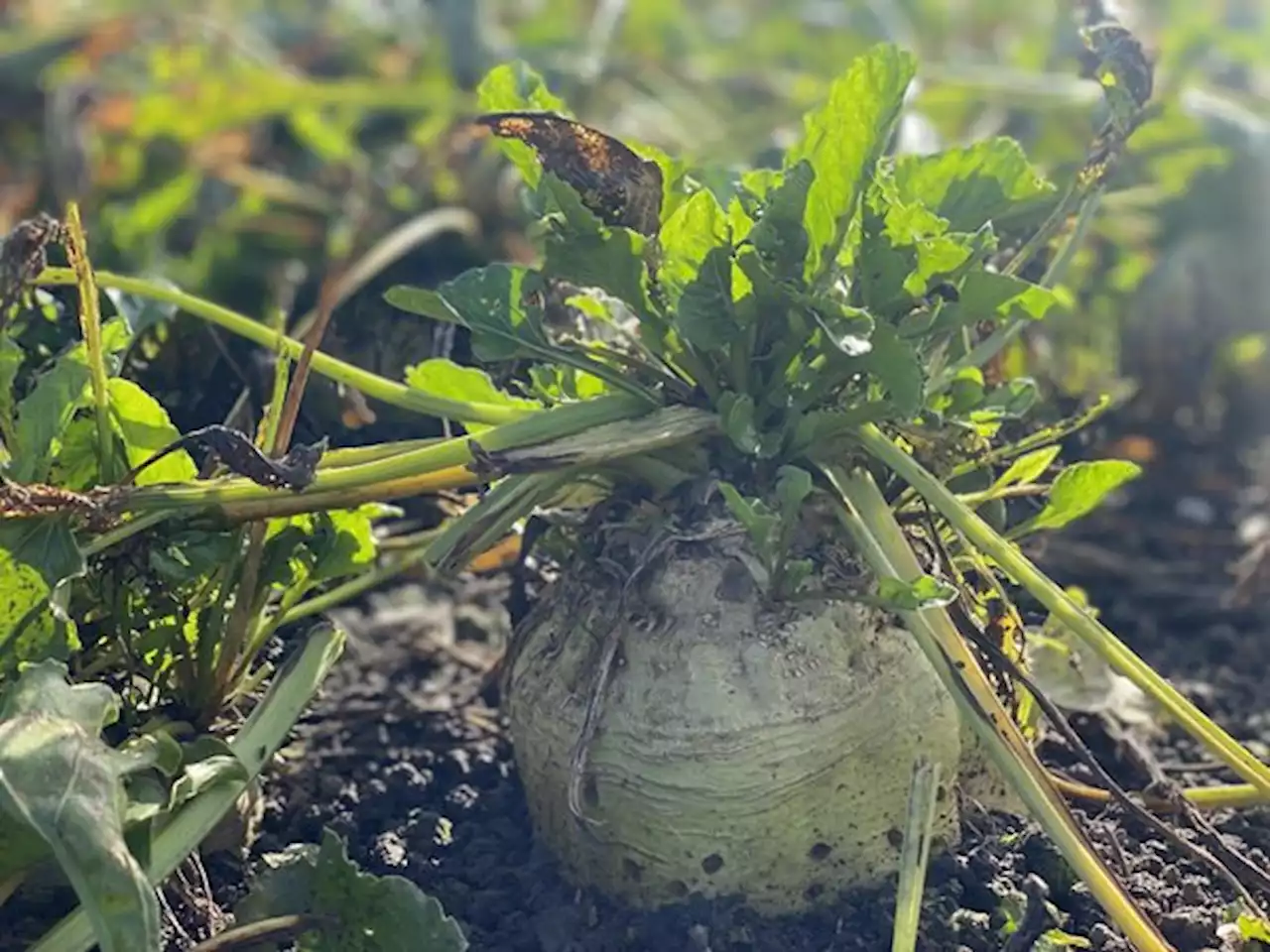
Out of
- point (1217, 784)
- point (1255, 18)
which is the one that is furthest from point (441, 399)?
point (1255, 18)

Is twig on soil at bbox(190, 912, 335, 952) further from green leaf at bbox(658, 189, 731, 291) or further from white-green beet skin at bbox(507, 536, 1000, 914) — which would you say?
green leaf at bbox(658, 189, 731, 291)

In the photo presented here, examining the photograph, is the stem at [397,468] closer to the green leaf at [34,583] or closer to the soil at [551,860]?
the green leaf at [34,583]

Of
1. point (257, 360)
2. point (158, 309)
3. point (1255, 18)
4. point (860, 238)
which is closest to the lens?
point (860, 238)

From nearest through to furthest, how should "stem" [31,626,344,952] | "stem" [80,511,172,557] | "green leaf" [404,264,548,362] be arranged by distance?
1. "stem" [31,626,344,952]
2. "stem" [80,511,172,557]
3. "green leaf" [404,264,548,362]

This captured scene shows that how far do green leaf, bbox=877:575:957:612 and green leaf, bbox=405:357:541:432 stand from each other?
14.5 inches

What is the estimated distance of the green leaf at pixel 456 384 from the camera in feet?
4.88

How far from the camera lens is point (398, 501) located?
202 centimetres

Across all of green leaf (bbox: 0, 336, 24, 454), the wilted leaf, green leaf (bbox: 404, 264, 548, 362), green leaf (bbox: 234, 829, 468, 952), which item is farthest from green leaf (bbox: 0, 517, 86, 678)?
the wilted leaf

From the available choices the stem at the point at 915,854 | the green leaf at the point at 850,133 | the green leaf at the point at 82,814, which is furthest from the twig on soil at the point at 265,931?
the green leaf at the point at 850,133

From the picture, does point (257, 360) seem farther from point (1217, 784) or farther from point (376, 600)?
point (1217, 784)

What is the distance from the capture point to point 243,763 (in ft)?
4.33

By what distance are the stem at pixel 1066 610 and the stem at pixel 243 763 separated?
0.48 m

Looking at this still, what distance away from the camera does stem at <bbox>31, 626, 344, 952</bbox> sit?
1198 mm

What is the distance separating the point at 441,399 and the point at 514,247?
1.30 metres
